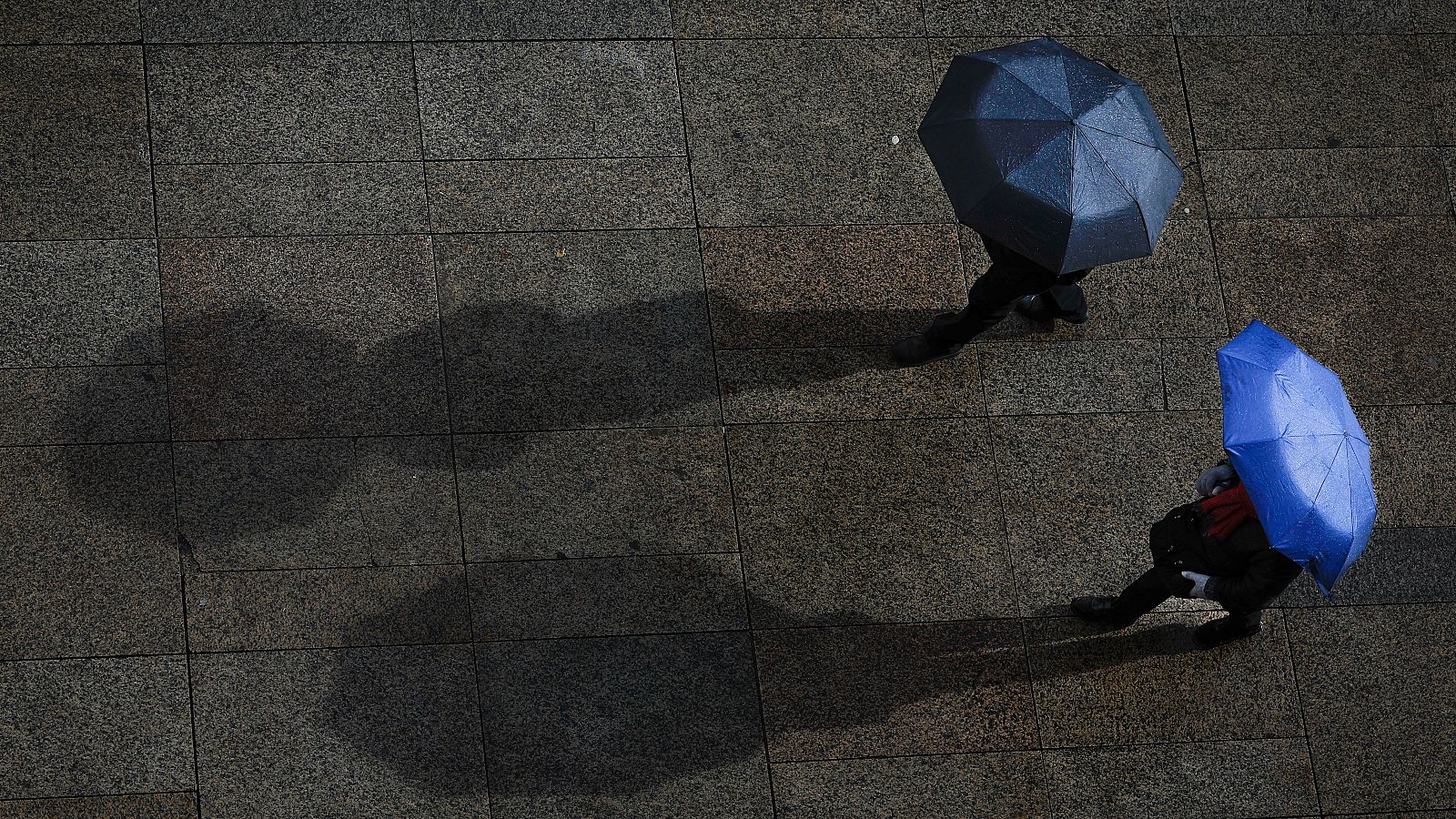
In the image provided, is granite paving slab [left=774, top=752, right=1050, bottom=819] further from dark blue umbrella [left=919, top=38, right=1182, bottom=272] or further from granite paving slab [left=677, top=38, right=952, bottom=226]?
granite paving slab [left=677, top=38, right=952, bottom=226]

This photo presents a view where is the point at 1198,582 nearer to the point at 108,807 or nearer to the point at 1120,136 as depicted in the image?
the point at 1120,136

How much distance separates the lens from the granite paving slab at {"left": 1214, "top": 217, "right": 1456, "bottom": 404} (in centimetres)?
737

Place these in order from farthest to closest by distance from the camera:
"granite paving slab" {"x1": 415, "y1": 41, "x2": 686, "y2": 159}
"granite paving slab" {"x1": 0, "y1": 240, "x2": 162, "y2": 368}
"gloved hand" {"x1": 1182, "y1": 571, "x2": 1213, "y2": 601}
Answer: "granite paving slab" {"x1": 415, "y1": 41, "x2": 686, "y2": 159} → "granite paving slab" {"x1": 0, "y1": 240, "x2": 162, "y2": 368} → "gloved hand" {"x1": 1182, "y1": 571, "x2": 1213, "y2": 601}

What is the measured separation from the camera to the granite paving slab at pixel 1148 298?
A: 23.7ft

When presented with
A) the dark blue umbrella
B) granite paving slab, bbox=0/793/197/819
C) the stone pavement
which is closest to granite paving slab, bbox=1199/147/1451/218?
the stone pavement

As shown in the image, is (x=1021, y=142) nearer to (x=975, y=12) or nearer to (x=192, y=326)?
(x=975, y=12)

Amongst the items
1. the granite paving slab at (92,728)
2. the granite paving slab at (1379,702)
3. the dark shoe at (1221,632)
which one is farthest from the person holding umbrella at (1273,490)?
the granite paving slab at (92,728)

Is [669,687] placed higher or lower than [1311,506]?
lower

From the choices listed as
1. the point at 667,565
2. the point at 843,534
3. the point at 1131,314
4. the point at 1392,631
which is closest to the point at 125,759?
the point at 667,565

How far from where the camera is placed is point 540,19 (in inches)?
290

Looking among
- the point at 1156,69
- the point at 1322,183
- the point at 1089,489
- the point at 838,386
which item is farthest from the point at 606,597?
the point at 1322,183

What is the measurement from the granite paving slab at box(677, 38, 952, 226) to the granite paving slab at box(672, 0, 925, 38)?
0.24 feet

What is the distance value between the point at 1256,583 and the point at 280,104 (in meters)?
5.74

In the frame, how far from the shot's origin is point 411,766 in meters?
6.18
